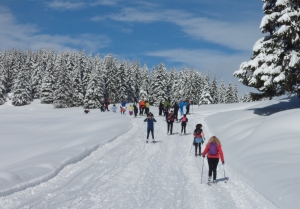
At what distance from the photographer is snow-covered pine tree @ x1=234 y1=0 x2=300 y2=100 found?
1894cm

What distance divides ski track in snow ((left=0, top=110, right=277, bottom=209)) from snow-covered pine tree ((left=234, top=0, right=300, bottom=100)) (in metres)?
7.27

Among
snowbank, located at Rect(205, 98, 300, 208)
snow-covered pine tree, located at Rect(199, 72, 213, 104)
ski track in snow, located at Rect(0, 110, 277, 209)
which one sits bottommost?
ski track in snow, located at Rect(0, 110, 277, 209)

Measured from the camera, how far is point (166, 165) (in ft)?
47.6

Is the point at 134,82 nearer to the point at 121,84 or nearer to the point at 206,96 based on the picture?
the point at 121,84

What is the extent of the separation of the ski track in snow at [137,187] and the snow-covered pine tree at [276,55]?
7271mm

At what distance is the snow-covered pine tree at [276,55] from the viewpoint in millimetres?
18938

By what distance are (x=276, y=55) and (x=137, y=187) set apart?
13.5 m

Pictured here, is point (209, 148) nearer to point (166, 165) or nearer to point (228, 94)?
point (166, 165)

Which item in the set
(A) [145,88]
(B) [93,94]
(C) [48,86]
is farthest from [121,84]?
(C) [48,86]

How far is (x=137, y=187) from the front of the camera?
10.6m

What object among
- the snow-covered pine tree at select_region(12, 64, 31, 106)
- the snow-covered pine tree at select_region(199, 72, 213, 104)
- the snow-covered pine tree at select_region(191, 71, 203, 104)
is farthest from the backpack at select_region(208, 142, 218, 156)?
the snow-covered pine tree at select_region(191, 71, 203, 104)

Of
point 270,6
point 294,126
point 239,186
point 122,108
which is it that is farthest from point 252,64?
point 122,108

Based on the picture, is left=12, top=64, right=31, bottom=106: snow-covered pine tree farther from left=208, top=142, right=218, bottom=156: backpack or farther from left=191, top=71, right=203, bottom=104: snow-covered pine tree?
left=208, top=142, right=218, bottom=156: backpack

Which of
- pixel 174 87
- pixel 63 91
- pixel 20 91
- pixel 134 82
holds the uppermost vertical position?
pixel 134 82
